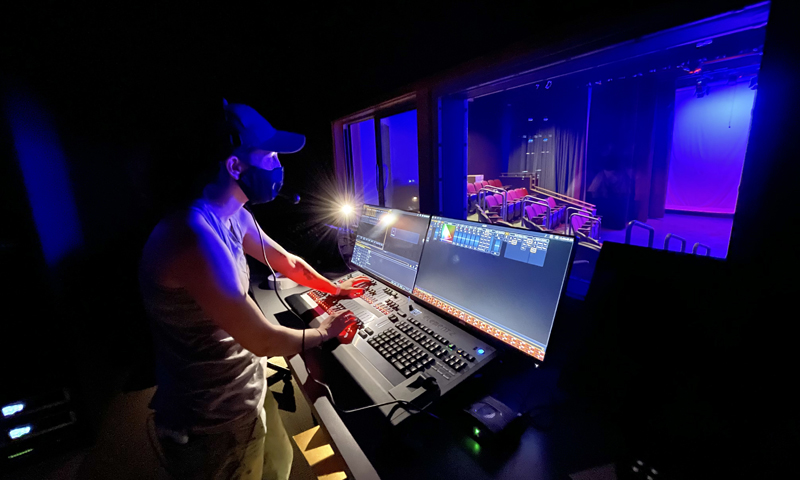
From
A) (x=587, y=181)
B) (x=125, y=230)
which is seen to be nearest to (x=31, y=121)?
(x=125, y=230)

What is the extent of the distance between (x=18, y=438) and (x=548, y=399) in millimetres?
3129

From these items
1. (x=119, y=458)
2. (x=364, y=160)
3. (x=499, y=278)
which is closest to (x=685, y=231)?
(x=364, y=160)

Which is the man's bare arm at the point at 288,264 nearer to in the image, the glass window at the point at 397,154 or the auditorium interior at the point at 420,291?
the auditorium interior at the point at 420,291

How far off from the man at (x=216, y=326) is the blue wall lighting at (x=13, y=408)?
1.82m

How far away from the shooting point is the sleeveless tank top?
99 cm

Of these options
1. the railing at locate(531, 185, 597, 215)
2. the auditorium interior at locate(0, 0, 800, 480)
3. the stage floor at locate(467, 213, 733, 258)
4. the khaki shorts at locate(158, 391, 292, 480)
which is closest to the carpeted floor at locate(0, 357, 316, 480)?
the auditorium interior at locate(0, 0, 800, 480)

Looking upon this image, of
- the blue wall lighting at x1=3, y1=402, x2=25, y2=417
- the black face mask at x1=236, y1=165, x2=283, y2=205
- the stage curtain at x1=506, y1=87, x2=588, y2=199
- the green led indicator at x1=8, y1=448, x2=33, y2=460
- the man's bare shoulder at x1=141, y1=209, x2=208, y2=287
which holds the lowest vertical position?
the green led indicator at x1=8, y1=448, x2=33, y2=460

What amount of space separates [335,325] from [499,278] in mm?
609

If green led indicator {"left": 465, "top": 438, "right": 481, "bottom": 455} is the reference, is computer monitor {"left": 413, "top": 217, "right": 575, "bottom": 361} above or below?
above

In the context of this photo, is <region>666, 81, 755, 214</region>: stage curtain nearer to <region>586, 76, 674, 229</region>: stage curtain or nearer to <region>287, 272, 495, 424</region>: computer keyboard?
<region>586, 76, 674, 229</region>: stage curtain

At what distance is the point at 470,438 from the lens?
2.83 feet

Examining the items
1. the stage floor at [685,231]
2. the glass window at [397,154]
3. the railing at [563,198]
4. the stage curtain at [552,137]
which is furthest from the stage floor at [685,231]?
the glass window at [397,154]

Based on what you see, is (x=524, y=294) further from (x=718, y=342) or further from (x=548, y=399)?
(x=718, y=342)

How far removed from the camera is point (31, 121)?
6.38ft
